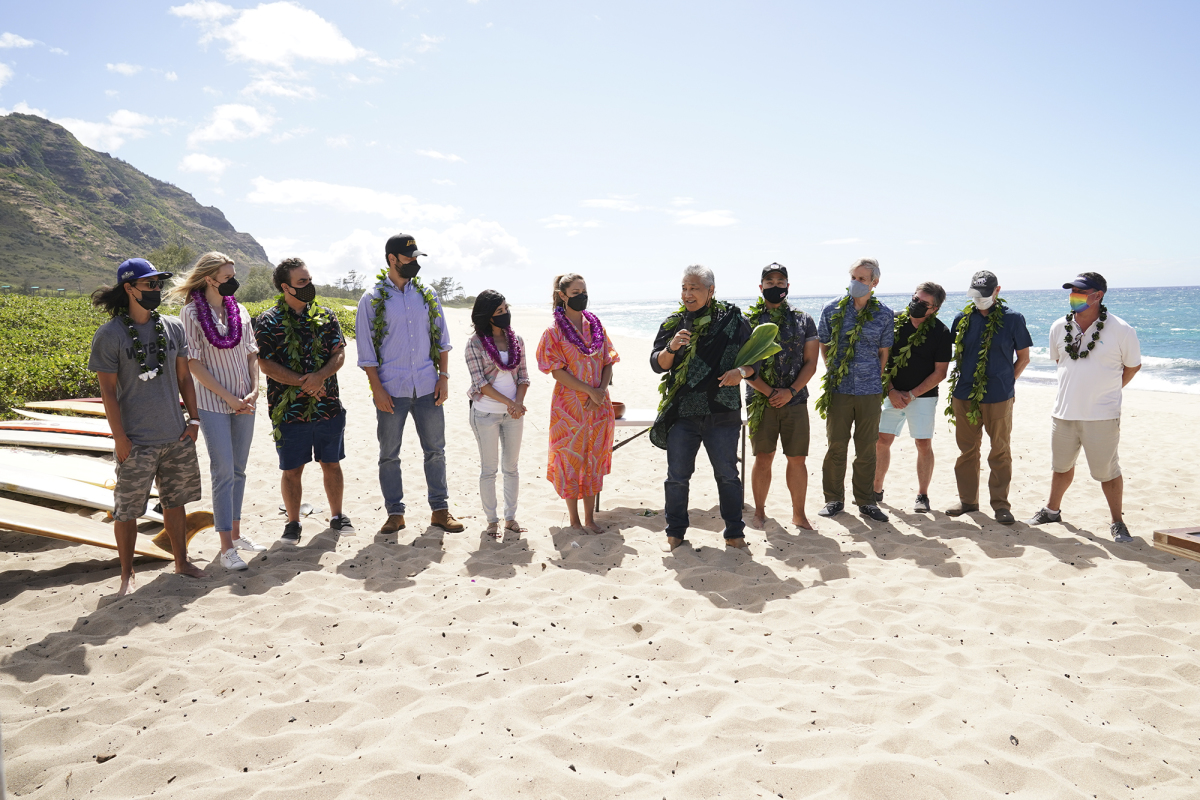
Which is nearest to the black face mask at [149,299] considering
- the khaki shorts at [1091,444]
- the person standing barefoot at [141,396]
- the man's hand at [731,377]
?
the person standing barefoot at [141,396]

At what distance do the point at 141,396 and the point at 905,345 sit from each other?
5.73 meters

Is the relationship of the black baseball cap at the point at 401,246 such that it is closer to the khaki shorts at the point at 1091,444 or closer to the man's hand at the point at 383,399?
the man's hand at the point at 383,399

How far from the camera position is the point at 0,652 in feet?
11.3

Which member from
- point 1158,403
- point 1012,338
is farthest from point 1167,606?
point 1158,403

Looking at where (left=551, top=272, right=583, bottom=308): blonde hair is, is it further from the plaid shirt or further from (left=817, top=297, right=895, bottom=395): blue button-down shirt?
(left=817, top=297, right=895, bottom=395): blue button-down shirt

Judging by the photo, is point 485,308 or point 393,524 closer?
point 485,308

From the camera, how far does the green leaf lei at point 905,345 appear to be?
18.5ft

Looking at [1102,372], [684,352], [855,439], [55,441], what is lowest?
[55,441]

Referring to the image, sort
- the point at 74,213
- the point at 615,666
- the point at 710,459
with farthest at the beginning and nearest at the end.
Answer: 1. the point at 74,213
2. the point at 710,459
3. the point at 615,666

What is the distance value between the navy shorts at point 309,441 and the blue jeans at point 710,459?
2514mm

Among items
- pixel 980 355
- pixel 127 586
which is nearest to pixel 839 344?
pixel 980 355

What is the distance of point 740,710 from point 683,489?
2099 mm

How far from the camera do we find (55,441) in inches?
280

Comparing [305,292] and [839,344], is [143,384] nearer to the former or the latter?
[305,292]
